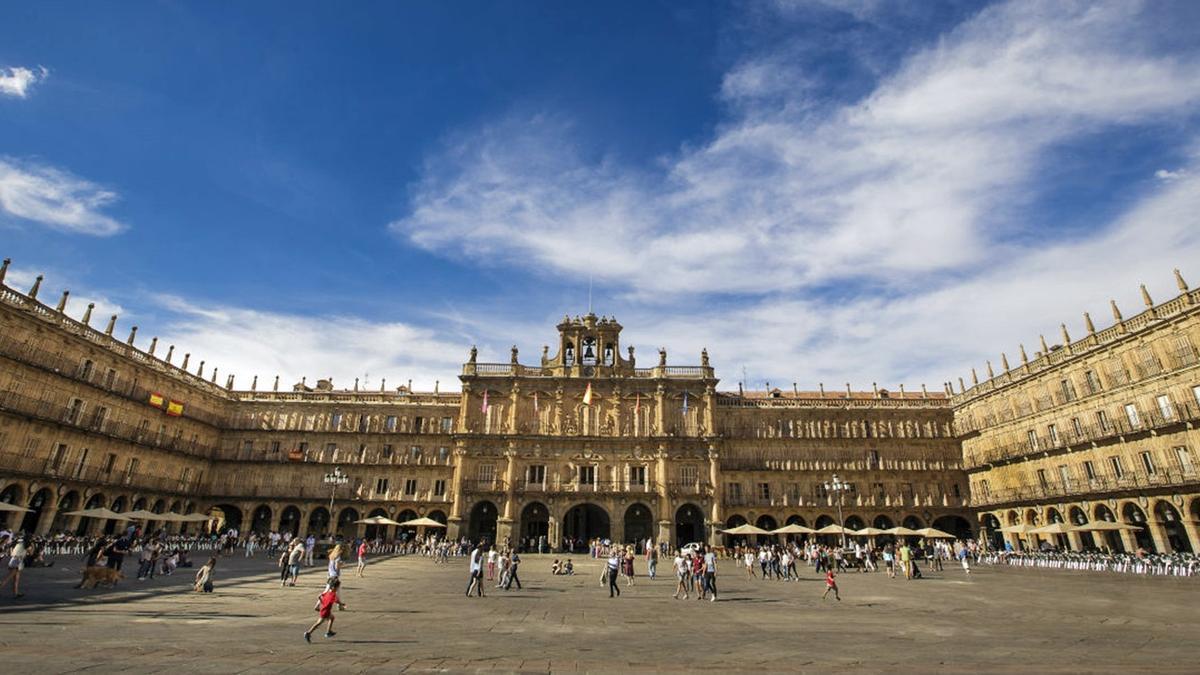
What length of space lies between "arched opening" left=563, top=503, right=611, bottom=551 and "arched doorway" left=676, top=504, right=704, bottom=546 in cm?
607

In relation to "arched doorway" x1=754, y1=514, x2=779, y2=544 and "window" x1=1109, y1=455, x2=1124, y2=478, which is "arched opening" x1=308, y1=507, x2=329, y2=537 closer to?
"arched doorway" x1=754, y1=514, x2=779, y2=544

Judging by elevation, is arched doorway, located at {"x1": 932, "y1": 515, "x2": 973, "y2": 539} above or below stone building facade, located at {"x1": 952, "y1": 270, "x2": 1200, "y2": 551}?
below

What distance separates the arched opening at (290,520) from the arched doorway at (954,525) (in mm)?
55939

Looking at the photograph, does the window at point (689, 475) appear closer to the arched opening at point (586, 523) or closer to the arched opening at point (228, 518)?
the arched opening at point (586, 523)

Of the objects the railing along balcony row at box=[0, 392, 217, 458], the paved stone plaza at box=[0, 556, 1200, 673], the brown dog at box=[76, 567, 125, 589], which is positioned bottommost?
the paved stone plaza at box=[0, 556, 1200, 673]

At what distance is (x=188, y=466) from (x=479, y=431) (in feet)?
80.0

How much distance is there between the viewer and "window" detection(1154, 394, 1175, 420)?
3425cm

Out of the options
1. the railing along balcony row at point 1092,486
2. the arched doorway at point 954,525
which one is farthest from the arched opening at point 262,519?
the railing along balcony row at point 1092,486

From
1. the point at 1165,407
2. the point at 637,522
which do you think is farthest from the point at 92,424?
the point at 1165,407

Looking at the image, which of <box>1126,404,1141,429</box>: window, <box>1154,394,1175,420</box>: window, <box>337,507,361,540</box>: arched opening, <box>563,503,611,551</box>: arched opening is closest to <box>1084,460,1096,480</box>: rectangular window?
<box>1126,404,1141,429</box>: window

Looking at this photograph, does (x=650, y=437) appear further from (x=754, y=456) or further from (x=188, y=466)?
(x=188, y=466)

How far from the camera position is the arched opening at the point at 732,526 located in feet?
164

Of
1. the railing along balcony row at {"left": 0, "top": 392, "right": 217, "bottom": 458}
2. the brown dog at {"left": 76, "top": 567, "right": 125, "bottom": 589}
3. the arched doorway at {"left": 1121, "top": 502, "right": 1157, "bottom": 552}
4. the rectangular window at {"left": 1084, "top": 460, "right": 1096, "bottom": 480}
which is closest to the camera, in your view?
the brown dog at {"left": 76, "top": 567, "right": 125, "bottom": 589}

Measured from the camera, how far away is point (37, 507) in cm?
3691
